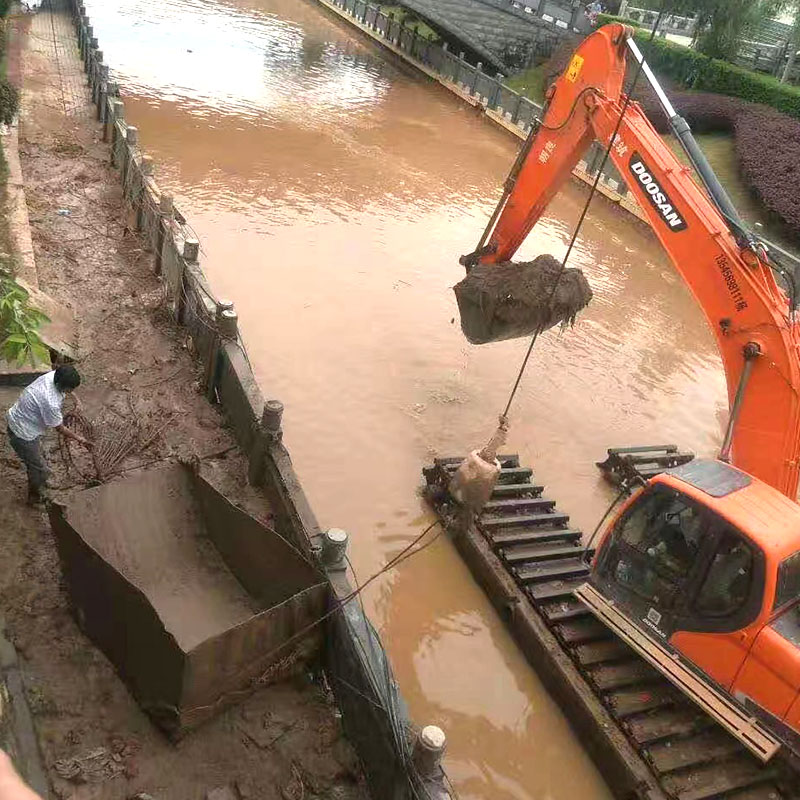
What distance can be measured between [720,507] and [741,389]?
122 cm

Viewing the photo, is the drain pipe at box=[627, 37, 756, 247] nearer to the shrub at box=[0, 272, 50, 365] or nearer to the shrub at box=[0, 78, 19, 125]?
the shrub at box=[0, 272, 50, 365]

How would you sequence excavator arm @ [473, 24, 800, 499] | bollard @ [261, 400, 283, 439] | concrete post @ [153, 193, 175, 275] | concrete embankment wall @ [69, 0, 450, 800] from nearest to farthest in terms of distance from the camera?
concrete embankment wall @ [69, 0, 450, 800]
excavator arm @ [473, 24, 800, 499]
bollard @ [261, 400, 283, 439]
concrete post @ [153, 193, 175, 275]

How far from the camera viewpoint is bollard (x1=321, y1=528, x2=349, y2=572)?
18.9ft

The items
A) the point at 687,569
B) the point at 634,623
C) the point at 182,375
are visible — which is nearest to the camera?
the point at 687,569

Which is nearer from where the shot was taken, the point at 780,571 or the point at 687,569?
the point at 780,571

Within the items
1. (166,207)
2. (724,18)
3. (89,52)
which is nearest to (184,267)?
(166,207)

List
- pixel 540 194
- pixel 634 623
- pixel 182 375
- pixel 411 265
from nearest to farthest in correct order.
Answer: pixel 634 623, pixel 540 194, pixel 182 375, pixel 411 265

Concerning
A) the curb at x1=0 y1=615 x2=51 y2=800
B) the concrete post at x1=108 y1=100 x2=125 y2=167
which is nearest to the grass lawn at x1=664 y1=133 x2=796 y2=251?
the concrete post at x1=108 y1=100 x2=125 y2=167

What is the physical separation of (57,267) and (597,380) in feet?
27.9

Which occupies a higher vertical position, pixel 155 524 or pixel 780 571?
pixel 780 571

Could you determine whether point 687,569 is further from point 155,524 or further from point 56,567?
point 56,567

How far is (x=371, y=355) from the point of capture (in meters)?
11.2

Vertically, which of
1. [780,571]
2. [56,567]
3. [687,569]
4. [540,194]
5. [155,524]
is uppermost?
[540,194]

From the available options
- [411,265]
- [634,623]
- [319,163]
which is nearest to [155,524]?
[634,623]
